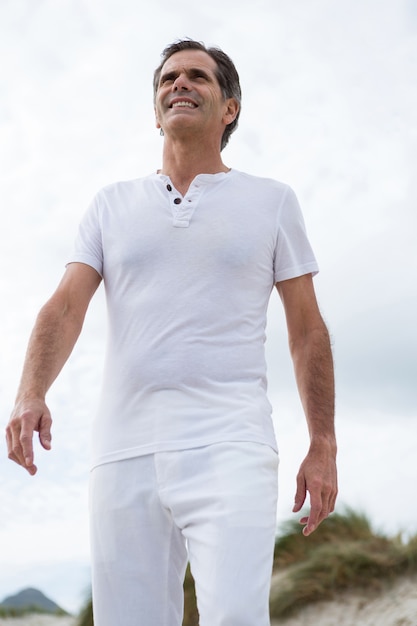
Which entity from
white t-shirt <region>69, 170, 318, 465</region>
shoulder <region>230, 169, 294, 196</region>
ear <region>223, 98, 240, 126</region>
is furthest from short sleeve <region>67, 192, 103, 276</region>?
ear <region>223, 98, 240, 126</region>

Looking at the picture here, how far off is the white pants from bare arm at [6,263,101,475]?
29cm

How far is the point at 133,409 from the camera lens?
2.99 metres

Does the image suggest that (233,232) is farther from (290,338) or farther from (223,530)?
(223,530)

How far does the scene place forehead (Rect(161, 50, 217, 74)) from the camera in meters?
3.64

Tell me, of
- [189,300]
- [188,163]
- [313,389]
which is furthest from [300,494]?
[188,163]

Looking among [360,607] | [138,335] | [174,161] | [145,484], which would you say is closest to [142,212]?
[174,161]

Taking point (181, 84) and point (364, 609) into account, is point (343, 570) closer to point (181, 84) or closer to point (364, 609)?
point (364, 609)

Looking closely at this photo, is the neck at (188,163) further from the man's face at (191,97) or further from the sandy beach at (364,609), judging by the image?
the sandy beach at (364,609)

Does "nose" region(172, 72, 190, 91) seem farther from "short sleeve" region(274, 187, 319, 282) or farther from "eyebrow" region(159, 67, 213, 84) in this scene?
"short sleeve" region(274, 187, 319, 282)

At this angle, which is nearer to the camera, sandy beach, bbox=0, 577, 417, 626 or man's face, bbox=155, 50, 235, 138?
man's face, bbox=155, 50, 235, 138

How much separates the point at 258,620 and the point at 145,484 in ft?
1.84

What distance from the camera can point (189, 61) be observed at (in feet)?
12.0

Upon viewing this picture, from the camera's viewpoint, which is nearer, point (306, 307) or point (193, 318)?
point (193, 318)

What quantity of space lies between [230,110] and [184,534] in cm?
182
